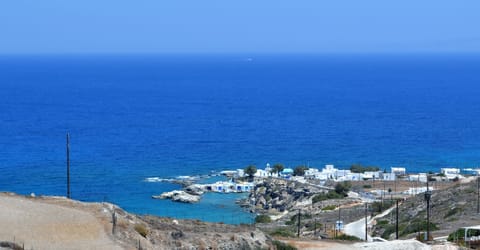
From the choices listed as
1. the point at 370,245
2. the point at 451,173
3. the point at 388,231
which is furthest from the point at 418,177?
the point at 370,245

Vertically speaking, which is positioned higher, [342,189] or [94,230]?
[94,230]

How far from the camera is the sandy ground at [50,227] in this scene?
25953mm

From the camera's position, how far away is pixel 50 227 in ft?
89.5

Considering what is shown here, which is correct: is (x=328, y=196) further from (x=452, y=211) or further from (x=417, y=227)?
(x=417, y=227)

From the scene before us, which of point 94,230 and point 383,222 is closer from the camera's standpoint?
point 94,230

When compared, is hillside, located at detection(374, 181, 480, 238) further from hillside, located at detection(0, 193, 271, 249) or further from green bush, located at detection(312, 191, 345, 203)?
hillside, located at detection(0, 193, 271, 249)

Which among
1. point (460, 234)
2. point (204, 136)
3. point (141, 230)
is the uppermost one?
point (141, 230)

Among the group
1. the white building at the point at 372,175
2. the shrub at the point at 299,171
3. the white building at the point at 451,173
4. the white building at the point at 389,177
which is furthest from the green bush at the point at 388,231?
the shrub at the point at 299,171

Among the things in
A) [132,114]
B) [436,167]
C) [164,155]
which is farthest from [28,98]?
[436,167]

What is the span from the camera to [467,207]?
157 ft

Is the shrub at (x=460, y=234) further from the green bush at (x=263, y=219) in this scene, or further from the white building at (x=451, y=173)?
the white building at (x=451, y=173)

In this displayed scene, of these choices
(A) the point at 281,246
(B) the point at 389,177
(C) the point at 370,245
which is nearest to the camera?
(A) the point at 281,246

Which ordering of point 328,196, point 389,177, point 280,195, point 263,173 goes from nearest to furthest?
1. point 328,196
2. point 280,195
3. point 389,177
4. point 263,173

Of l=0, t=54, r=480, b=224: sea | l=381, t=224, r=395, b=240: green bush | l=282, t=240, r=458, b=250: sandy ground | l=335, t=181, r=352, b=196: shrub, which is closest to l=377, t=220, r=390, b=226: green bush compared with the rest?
l=381, t=224, r=395, b=240: green bush
